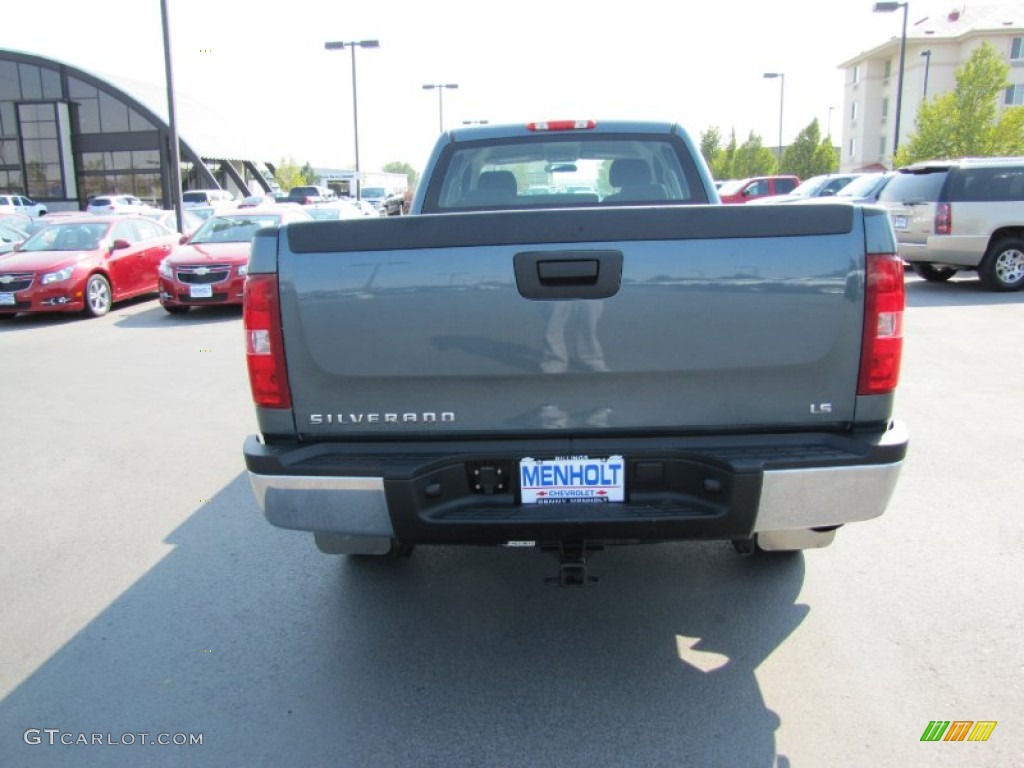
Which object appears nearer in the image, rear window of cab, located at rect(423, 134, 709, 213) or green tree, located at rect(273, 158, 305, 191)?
rear window of cab, located at rect(423, 134, 709, 213)

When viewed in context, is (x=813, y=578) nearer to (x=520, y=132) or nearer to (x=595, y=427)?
(x=595, y=427)

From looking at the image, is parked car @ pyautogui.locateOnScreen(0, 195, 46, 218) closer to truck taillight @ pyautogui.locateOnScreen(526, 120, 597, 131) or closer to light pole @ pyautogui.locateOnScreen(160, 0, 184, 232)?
light pole @ pyautogui.locateOnScreen(160, 0, 184, 232)

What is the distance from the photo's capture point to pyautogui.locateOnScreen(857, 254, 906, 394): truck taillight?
8.55 ft

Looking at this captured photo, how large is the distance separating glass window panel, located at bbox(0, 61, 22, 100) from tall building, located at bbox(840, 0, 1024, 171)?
5996 cm

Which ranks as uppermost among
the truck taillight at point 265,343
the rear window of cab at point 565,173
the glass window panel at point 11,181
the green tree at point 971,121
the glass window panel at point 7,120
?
the glass window panel at point 7,120

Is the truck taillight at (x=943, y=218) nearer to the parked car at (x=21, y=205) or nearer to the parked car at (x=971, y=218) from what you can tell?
the parked car at (x=971, y=218)

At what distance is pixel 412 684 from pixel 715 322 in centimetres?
168

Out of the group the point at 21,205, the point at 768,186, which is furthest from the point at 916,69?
the point at 21,205

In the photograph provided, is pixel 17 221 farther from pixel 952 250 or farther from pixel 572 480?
pixel 572 480

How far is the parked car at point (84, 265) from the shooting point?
1247 cm

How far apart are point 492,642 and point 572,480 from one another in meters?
0.96

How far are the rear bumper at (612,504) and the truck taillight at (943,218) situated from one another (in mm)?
11488

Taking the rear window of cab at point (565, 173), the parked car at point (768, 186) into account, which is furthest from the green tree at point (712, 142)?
the rear window of cab at point (565, 173)

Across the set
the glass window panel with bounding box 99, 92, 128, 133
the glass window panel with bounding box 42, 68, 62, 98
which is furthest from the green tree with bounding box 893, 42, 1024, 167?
the glass window panel with bounding box 42, 68, 62, 98
